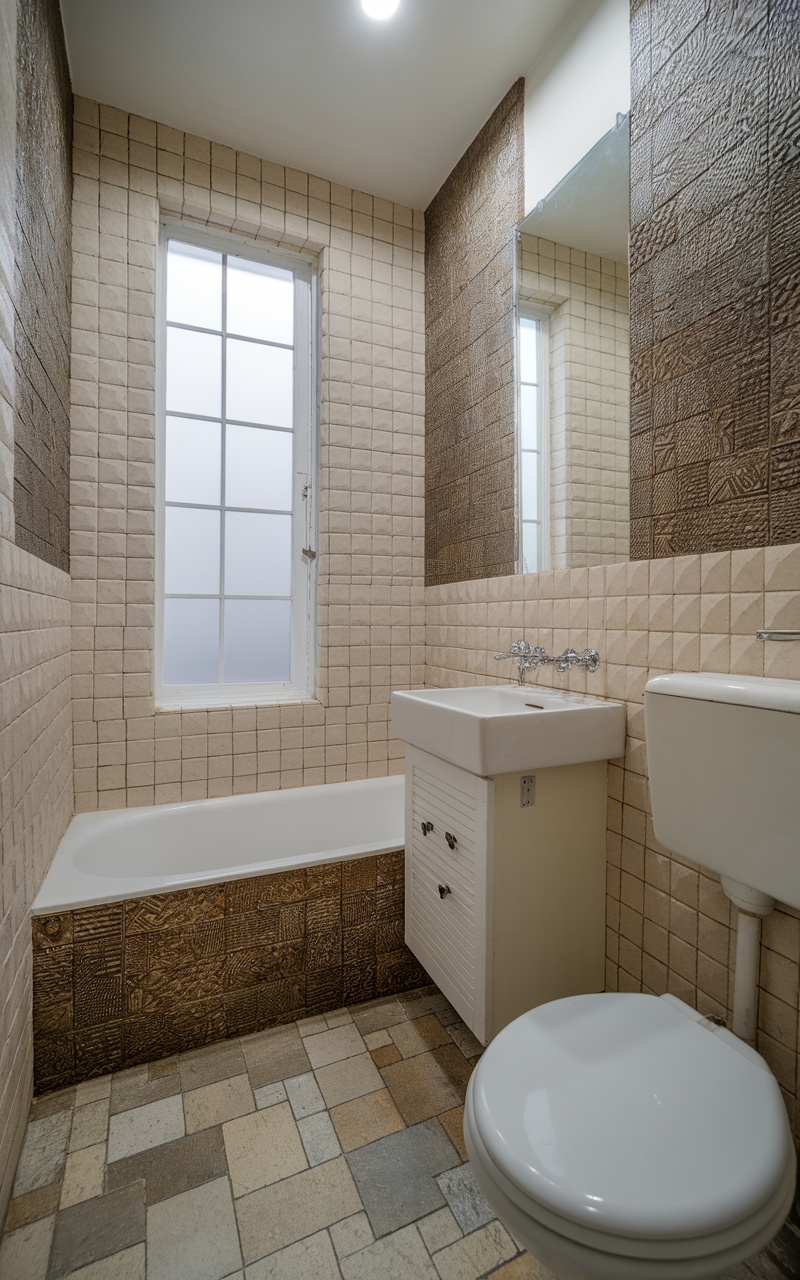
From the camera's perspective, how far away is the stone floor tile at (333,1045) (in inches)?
57.6

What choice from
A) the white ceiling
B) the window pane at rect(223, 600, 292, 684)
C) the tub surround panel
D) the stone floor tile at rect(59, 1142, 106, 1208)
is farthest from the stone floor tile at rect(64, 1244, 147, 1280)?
the white ceiling

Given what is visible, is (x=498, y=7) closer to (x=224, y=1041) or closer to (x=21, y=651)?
(x=21, y=651)

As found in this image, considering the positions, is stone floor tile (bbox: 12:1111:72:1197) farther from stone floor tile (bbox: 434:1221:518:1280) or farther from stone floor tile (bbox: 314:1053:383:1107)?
stone floor tile (bbox: 434:1221:518:1280)

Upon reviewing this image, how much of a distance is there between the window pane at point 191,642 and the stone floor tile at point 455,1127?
5.15ft

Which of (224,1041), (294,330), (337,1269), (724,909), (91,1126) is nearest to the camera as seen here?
(337,1269)

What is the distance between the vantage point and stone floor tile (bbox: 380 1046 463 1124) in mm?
1309

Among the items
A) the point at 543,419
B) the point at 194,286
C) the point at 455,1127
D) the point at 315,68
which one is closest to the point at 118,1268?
the point at 455,1127

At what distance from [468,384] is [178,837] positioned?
6.49 feet

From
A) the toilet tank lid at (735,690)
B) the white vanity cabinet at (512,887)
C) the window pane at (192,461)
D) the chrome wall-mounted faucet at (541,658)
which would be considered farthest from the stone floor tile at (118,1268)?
the window pane at (192,461)

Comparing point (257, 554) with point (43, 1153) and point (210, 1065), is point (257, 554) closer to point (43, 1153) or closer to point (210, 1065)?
point (210, 1065)

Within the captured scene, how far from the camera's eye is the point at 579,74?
1635 mm

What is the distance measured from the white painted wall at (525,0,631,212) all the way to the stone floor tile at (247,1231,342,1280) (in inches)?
102

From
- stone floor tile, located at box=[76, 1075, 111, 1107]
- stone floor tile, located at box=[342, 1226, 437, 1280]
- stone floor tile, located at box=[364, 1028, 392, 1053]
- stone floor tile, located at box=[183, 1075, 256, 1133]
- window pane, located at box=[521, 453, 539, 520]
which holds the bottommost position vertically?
stone floor tile, located at box=[76, 1075, 111, 1107]

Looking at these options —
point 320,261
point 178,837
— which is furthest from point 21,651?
point 320,261
